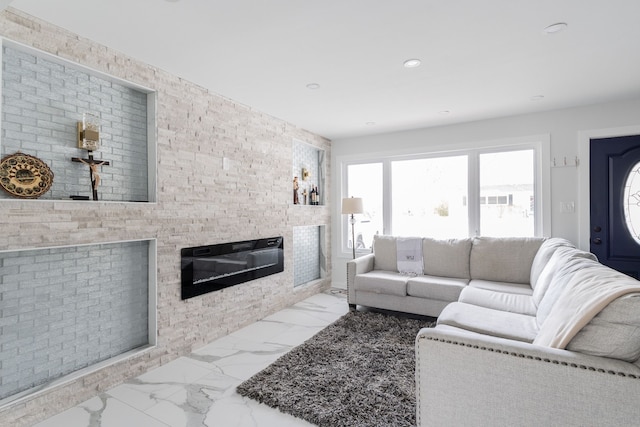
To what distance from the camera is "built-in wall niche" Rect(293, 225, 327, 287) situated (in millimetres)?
Result: 4752

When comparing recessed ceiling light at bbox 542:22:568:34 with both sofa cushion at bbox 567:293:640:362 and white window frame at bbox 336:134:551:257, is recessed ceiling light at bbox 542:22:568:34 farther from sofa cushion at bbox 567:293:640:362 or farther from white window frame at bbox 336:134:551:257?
white window frame at bbox 336:134:551:257

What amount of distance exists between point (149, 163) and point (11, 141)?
2.88 ft

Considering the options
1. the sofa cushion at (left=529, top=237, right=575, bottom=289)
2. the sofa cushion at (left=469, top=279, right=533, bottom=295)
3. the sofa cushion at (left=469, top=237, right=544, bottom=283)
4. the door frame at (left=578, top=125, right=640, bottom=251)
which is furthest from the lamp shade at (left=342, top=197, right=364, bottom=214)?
the door frame at (left=578, top=125, right=640, bottom=251)

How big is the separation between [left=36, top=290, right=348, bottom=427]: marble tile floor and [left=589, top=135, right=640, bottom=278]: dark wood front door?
3.54m

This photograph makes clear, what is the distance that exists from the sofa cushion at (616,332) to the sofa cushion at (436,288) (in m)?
2.23

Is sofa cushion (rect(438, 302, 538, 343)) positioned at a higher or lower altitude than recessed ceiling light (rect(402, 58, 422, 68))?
lower

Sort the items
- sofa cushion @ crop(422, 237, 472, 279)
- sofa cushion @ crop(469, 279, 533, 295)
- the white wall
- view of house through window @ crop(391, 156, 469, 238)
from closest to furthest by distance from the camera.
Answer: sofa cushion @ crop(469, 279, 533, 295), the white wall, sofa cushion @ crop(422, 237, 472, 279), view of house through window @ crop(391, 156, 469, 238)

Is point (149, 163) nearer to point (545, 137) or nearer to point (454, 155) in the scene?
point (454, 155)

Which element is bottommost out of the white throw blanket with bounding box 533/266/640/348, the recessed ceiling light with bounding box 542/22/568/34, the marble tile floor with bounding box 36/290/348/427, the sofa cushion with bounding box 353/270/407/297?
the marble tile floor with bounding box 36/290/348/427

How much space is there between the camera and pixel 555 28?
2.14m

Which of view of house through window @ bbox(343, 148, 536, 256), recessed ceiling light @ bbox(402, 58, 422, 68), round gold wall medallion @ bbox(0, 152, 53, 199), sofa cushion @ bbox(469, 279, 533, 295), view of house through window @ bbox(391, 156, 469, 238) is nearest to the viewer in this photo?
round gold wall medallion @ bbox(0, 152, 53, 199)

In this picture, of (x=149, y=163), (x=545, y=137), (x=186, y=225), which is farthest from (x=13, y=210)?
(x=545, y=137)

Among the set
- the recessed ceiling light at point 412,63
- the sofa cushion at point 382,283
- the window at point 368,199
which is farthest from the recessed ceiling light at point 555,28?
the window at point 368,199

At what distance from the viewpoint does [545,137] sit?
397 cm
